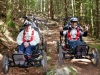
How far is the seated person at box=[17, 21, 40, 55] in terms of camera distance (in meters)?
8.13

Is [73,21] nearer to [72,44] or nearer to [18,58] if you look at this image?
[72,44]

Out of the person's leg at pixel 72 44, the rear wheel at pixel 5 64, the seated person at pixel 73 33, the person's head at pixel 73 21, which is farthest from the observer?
the seated person at pixel 73 33

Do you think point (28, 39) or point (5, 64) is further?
point (28, 39)

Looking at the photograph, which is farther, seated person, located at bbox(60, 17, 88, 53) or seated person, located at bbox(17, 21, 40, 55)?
seated person, located at bbox(60, 17, 88, 53)


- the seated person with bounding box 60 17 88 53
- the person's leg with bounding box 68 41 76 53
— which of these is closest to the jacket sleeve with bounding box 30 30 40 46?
the seated person with bounding box 60 17 88 53

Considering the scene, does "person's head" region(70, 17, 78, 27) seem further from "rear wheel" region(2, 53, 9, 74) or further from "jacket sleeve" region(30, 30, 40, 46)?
"rear wheel" region(2, 53, 9, 74)

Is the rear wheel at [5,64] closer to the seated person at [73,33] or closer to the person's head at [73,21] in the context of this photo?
the seated person at [73,33]

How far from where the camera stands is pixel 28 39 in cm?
855

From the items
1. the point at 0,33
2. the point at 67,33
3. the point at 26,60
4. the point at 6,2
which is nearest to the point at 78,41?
the point at 67,33

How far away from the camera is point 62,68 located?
311 inches

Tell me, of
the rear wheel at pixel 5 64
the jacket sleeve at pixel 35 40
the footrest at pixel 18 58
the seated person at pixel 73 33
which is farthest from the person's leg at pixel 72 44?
the rear wheel at pixel 5 64

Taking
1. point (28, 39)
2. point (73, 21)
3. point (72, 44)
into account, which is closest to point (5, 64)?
point (28, 39)

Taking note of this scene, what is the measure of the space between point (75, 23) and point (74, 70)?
A: 90.6 inches

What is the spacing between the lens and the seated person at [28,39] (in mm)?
8133
